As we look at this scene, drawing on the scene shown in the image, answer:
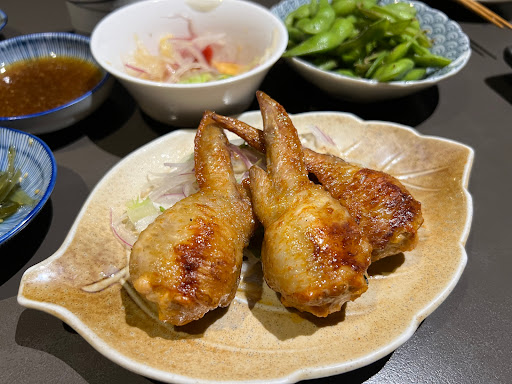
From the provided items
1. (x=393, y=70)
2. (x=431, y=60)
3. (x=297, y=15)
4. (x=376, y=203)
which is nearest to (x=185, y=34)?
(x=297, y=15)

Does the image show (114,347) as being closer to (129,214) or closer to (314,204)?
(129,214)

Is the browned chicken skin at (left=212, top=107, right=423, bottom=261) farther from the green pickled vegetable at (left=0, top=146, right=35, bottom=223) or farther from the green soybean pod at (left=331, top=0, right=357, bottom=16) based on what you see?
the green soybean pod at (left=331, top=0, right=357, bottom=16)

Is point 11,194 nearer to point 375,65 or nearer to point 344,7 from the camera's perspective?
point 375,65

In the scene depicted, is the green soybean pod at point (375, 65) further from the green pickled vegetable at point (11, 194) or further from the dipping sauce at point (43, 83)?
the green pickled vegetable at point (11, 194)

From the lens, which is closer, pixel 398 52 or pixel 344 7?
pixel 398 52

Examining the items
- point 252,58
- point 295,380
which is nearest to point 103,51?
point 252,58

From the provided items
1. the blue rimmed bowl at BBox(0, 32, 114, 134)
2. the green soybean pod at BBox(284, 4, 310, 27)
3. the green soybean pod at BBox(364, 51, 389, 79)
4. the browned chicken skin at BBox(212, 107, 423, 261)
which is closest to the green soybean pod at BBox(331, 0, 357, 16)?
the green soybean pod at BBox(284, 4, 310, 27)

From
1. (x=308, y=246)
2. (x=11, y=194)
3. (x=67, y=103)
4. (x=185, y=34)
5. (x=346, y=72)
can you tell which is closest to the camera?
(x=308, y=246)
